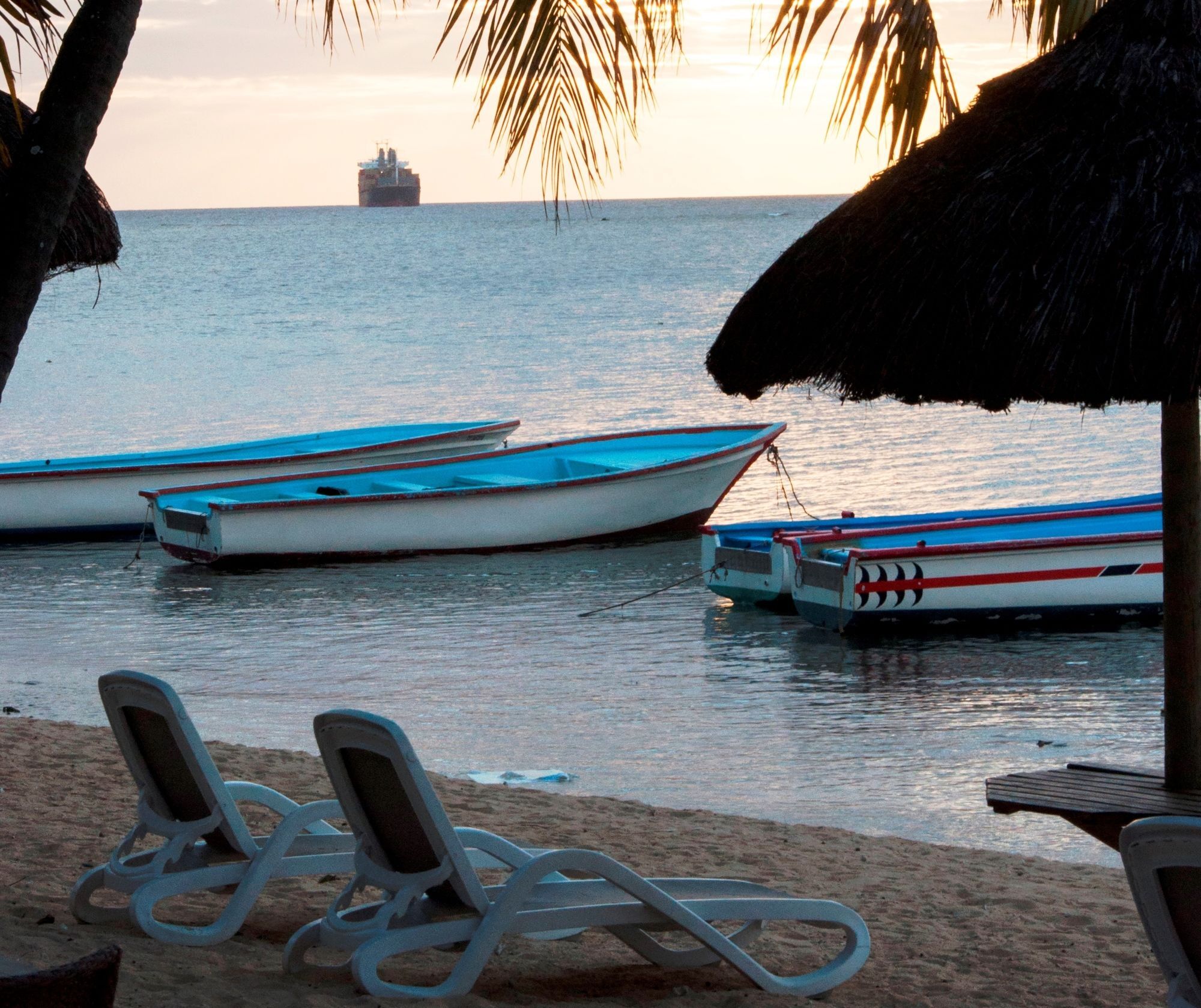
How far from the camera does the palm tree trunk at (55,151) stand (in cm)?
355

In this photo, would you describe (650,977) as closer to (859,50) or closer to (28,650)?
(859,50)

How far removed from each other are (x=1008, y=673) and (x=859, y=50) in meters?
7.73

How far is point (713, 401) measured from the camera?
32062mm

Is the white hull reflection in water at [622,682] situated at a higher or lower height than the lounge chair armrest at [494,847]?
lower

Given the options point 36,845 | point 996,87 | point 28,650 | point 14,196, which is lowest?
point 28,650

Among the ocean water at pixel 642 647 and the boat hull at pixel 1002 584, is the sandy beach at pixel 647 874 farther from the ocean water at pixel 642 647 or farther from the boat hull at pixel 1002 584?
the boat hull at pixel 1002 584

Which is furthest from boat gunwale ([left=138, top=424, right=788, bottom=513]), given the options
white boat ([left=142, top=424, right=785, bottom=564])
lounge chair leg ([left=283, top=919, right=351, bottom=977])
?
lounge chair leg ([left=283, top=919, right=351, bottom=977])

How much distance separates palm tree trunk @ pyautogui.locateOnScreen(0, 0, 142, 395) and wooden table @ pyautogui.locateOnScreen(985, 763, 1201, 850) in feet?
9.09

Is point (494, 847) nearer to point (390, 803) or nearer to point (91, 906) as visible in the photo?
point (390, 803)

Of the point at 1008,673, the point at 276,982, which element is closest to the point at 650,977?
the point at 276,982

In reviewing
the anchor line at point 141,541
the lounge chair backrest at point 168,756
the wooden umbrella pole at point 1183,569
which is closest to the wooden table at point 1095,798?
the wooden umbrella pole at point 1183,569

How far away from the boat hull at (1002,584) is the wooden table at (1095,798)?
791 centimetres

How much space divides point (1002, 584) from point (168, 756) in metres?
9.22

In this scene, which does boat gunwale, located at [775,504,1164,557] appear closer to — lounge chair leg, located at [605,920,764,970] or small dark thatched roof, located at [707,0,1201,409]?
lounge chair leg, located at [605,920,764,970]
